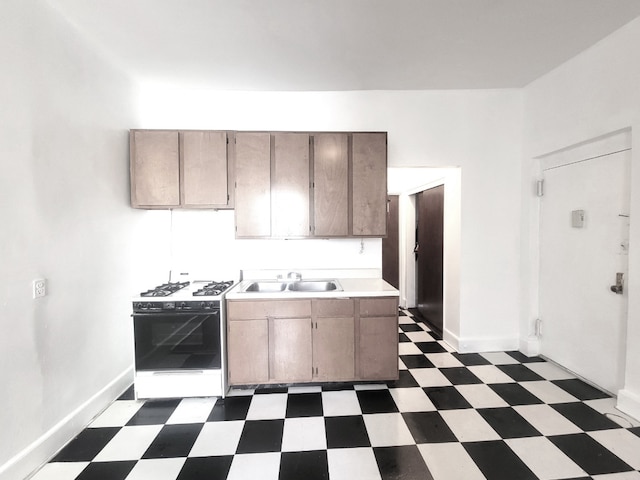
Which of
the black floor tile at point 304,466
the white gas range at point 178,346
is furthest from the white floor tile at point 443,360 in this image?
the white gas range at point 178,346

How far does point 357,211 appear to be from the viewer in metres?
2.71

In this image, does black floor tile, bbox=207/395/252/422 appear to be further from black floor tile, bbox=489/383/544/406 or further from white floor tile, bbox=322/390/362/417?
black floor tile, bbox=489/383/544/406

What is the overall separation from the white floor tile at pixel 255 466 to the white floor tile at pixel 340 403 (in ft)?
1.76

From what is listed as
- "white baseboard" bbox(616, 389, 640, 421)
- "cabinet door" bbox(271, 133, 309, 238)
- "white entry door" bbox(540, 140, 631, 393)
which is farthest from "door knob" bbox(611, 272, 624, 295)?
"cabinet door" bbox(271, 133, 309, 238)

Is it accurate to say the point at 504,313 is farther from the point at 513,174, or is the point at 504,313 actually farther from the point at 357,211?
the point at 357,211

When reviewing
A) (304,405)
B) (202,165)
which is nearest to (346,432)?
(304,405)

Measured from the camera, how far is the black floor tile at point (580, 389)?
7.53 feet

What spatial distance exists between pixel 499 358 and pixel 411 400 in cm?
132

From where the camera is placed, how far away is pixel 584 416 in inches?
80.9

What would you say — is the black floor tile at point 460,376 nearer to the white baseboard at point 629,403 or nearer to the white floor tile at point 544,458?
the white floor tile at point 544,458

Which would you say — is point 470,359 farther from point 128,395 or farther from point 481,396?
point 128,395

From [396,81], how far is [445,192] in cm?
139

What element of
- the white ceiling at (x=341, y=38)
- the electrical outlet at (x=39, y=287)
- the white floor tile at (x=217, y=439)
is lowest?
the white floor tile at (x=217, y=439)

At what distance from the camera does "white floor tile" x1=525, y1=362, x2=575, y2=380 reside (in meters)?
2.60
